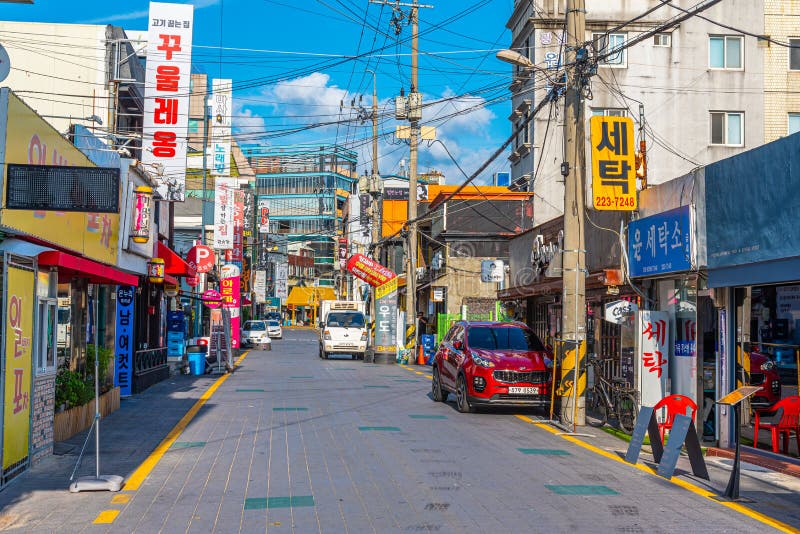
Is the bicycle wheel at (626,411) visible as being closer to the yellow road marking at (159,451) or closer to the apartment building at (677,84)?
the yellow road marking at (159,451)

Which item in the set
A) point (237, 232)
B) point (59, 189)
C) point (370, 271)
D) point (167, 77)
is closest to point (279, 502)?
point (59, 189)

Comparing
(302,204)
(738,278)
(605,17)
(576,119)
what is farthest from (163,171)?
(302,204)

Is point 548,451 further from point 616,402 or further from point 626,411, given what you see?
point 616,402

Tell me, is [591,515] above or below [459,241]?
below

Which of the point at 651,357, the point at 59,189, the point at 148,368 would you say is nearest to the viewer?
the point at 59,189

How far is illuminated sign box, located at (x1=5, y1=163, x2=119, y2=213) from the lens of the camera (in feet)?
33.4

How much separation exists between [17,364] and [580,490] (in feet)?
20.4

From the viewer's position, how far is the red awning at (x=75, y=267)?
1131 cm

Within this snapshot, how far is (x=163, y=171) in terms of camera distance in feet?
84.3

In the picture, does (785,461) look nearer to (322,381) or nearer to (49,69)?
(322,381)

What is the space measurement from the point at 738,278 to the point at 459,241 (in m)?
30.6

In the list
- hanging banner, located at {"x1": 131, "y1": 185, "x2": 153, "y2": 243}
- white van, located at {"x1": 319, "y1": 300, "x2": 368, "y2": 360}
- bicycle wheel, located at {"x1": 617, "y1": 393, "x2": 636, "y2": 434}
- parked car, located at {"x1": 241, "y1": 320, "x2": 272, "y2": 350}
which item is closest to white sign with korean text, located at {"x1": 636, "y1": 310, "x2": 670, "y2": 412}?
bicycle wheel, located at {"x1": 617, "y1": 393, "x2": 636, "y2": 434}

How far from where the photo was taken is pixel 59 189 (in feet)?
33.7

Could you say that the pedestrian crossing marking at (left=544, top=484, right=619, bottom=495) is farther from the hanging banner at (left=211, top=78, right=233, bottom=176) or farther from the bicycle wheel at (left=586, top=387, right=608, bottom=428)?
the hanging banner at (left=211, top=78, right=233, bottom=176)
